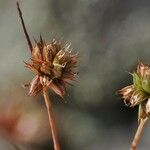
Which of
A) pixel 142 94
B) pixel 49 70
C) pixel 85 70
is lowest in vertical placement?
pixel 142 94

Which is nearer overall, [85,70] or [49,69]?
[49,69]

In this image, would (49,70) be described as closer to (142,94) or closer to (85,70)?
(142,94)

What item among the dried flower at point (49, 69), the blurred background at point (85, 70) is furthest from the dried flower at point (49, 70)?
the blurred background at point (85, 70)

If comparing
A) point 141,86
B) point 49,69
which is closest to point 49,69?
point 49,69

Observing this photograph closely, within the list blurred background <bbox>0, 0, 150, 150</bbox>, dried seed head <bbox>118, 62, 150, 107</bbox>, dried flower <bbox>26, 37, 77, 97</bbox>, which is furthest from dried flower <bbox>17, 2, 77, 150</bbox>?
blurred background <bbox>0, 0, 150, 150</bbox>

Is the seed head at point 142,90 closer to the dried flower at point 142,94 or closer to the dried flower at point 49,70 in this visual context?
the dried flower at point 142,94

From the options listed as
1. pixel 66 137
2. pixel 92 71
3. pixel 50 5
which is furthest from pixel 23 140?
pixel 50 5

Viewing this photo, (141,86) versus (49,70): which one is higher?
(49,70)
